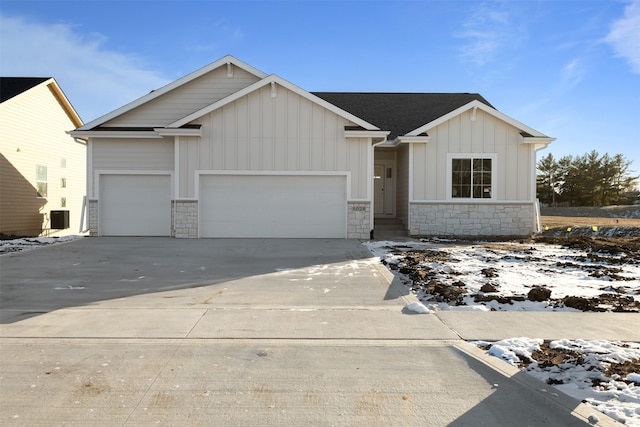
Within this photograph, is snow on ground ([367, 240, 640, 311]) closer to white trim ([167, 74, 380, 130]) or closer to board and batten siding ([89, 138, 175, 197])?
white trim ([167, 74, 380, 130])

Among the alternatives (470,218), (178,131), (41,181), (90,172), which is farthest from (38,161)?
(470,218)

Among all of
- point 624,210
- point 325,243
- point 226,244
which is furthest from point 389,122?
point 624,210

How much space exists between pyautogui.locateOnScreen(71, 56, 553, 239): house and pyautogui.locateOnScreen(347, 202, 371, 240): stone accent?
32mm

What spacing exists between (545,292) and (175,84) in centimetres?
1341

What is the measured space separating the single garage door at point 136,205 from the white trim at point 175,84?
6.24ft

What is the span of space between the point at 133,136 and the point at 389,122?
937 cm

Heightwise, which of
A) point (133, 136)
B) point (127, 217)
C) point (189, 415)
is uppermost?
point (133, 136)

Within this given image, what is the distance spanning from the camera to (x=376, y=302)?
6.36m

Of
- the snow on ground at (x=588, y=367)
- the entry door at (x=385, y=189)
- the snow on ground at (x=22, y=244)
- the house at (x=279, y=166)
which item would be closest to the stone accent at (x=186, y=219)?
the house at (x=279, y=166)

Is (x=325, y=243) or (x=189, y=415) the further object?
(x=325, y=243)

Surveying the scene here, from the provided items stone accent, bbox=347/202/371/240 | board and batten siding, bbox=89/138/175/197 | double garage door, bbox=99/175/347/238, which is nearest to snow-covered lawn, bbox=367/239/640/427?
stone accent, bbox=347/202/371/240

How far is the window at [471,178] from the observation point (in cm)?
1542

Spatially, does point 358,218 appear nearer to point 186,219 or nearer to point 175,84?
point 186,219

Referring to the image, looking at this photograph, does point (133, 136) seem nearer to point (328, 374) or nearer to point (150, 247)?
point (150, 247)
